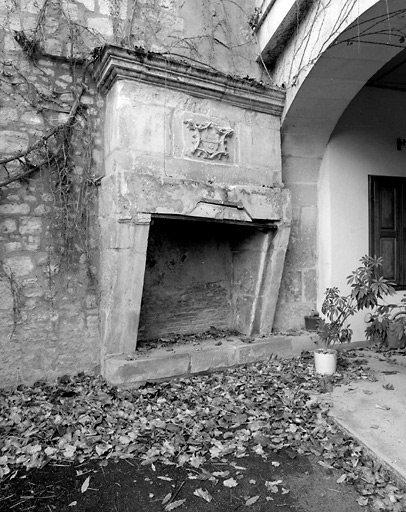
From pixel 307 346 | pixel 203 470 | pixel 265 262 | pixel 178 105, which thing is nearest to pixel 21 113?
pixel 178 105

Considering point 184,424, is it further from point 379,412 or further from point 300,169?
point 300,169

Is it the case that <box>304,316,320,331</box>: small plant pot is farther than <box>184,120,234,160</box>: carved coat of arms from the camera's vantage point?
Yes

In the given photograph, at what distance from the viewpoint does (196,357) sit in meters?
3.61

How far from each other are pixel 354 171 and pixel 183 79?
2350 millimetres

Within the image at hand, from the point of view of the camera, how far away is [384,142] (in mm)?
4797

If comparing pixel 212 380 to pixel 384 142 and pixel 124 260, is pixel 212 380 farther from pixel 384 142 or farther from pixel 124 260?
pixel 384 142

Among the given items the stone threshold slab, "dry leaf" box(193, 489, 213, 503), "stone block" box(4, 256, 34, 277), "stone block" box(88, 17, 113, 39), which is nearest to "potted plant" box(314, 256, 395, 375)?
the stone threshold slab

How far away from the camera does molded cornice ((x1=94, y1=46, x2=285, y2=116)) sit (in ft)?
10.6

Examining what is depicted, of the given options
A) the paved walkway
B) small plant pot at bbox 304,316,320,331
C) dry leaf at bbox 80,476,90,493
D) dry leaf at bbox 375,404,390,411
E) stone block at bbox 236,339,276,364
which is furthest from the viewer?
small plant pot at bbox 304,316,320,331

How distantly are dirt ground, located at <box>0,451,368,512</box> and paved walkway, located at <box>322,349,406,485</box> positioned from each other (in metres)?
0.33

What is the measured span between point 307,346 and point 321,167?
81.0 inches

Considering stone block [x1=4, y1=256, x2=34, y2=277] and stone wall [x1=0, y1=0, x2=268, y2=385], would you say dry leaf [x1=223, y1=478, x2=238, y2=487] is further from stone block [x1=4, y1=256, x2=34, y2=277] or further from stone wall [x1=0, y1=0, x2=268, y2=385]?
stone block [x1=4, y1=256, x2=34, y2=277]

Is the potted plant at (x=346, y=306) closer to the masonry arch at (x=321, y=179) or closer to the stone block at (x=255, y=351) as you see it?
the stone block at (x=255, y=351)

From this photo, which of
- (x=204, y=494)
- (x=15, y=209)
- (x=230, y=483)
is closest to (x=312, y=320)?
(x=230, y=483)
